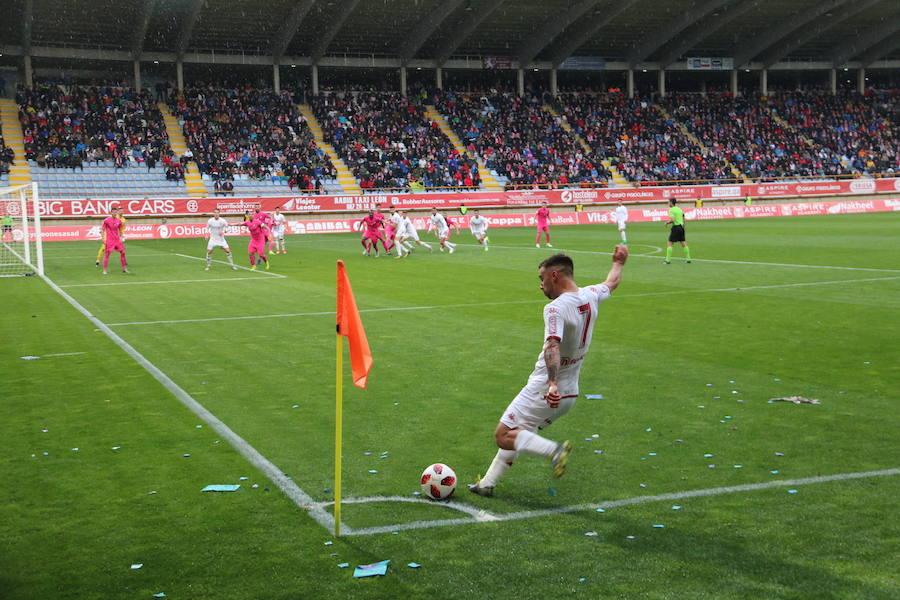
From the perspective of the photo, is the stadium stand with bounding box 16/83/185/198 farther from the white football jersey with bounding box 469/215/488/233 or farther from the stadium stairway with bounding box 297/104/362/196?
the white football jersey with bounding box 469/215/488/233

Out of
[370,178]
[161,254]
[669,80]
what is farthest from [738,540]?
[669,80]

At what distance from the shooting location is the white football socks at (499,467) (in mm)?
6504

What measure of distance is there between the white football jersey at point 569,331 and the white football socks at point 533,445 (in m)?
0.31

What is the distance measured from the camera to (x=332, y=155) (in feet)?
193

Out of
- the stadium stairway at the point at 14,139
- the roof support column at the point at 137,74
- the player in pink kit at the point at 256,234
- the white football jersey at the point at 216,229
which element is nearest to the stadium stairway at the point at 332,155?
the roof support column at the point at 137,74

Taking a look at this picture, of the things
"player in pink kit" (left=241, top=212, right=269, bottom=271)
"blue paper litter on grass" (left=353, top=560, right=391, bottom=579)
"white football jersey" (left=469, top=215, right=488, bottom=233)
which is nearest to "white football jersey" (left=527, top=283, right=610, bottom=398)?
"blue paper litter on grass" (left=353, top=560, right=391, bottom=579)

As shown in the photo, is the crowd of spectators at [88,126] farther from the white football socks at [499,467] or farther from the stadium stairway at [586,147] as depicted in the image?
the white football socks at [499,467]

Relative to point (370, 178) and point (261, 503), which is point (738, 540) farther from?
point (370, 178)

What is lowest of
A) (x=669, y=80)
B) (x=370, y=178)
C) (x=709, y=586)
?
(x=709, y=586)

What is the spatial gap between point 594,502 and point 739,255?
23007mm

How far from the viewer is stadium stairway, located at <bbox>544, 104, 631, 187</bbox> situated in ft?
203

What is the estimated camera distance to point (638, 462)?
7410 millimetres

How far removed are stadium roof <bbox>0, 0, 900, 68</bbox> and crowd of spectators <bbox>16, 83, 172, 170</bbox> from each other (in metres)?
2.38

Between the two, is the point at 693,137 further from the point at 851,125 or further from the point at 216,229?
the point at 216,229
